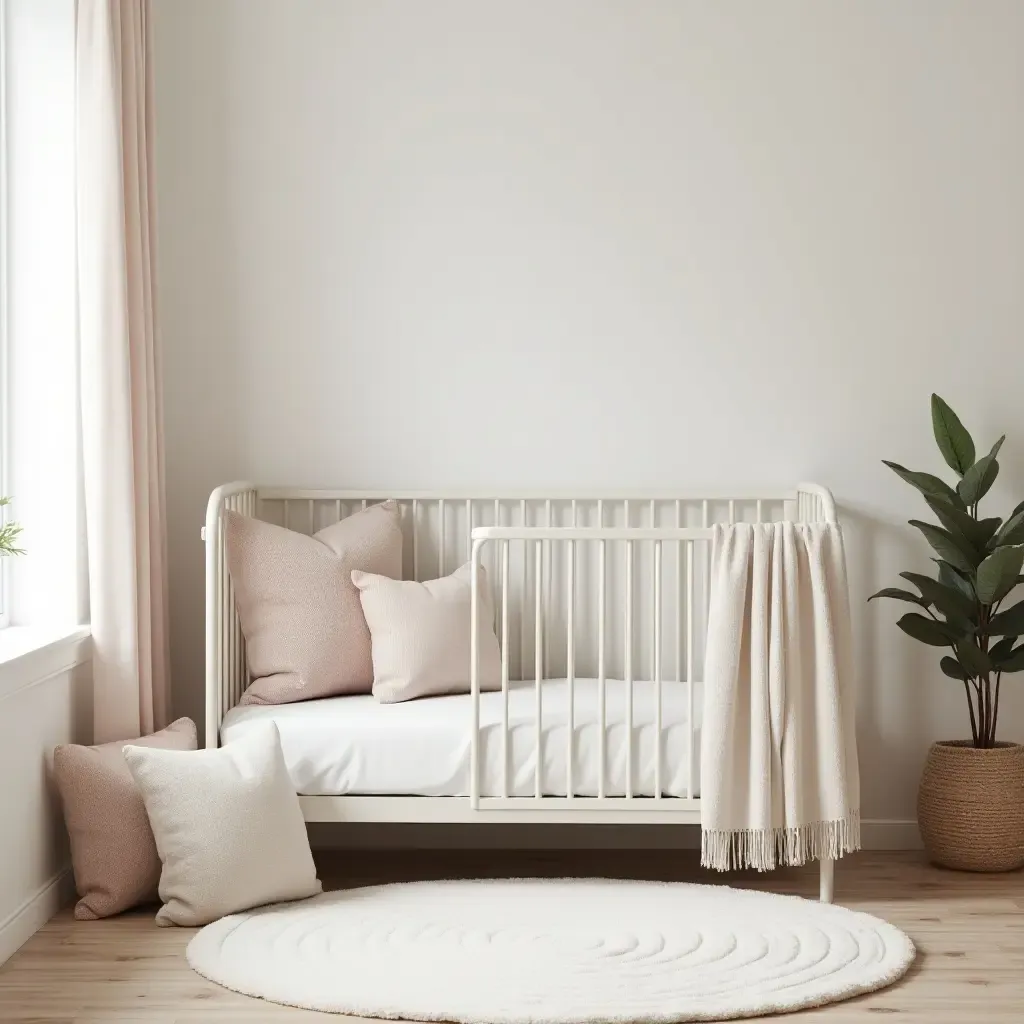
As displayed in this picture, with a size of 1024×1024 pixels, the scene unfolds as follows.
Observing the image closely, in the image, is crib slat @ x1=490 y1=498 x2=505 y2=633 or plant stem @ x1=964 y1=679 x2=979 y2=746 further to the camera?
crib slat @ x1=490 y1=498 x2=505 y2=633

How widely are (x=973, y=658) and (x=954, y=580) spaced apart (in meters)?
0.21

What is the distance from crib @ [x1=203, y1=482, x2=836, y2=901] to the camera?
103 inches

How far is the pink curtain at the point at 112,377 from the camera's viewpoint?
2.75 m

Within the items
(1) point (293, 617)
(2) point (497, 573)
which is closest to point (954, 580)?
(2) point (497, 573)

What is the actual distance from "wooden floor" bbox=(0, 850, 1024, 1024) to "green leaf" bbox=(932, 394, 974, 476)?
3.16ft

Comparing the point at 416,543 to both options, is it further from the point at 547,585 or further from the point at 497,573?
the point at 547,585

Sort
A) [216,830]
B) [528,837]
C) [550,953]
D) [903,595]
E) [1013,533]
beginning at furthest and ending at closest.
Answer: [528,837]
[903,595]
[1013,533]
[216,830]
[550,953]

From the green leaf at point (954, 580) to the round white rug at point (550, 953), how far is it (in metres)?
0.81

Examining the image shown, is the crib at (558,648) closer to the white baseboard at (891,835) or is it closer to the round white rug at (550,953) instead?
the round white rug at (550,953)

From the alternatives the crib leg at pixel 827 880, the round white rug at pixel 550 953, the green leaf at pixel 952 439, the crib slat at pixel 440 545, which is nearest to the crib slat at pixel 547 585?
the crib slat at pixel 440 545

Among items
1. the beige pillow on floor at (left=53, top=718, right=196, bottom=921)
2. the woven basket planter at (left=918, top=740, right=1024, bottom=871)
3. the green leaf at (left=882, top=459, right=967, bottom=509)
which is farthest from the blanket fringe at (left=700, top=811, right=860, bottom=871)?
the beige pillow on floor at (left=53, top=718, right=196, bottom=921)

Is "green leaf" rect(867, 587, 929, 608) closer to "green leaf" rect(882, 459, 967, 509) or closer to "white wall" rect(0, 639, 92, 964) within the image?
"green leaf" rect(882, 459, 967, 509)

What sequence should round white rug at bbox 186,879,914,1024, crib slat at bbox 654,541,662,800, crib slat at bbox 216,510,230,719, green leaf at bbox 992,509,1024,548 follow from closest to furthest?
round white rug at bbox 186,879,914,1024, crib slat at bbox 654,541,662,800, crib slat at bbox 216,510,230,719, green leaf at bbox 992,509,1024,548

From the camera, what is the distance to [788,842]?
256 cm
